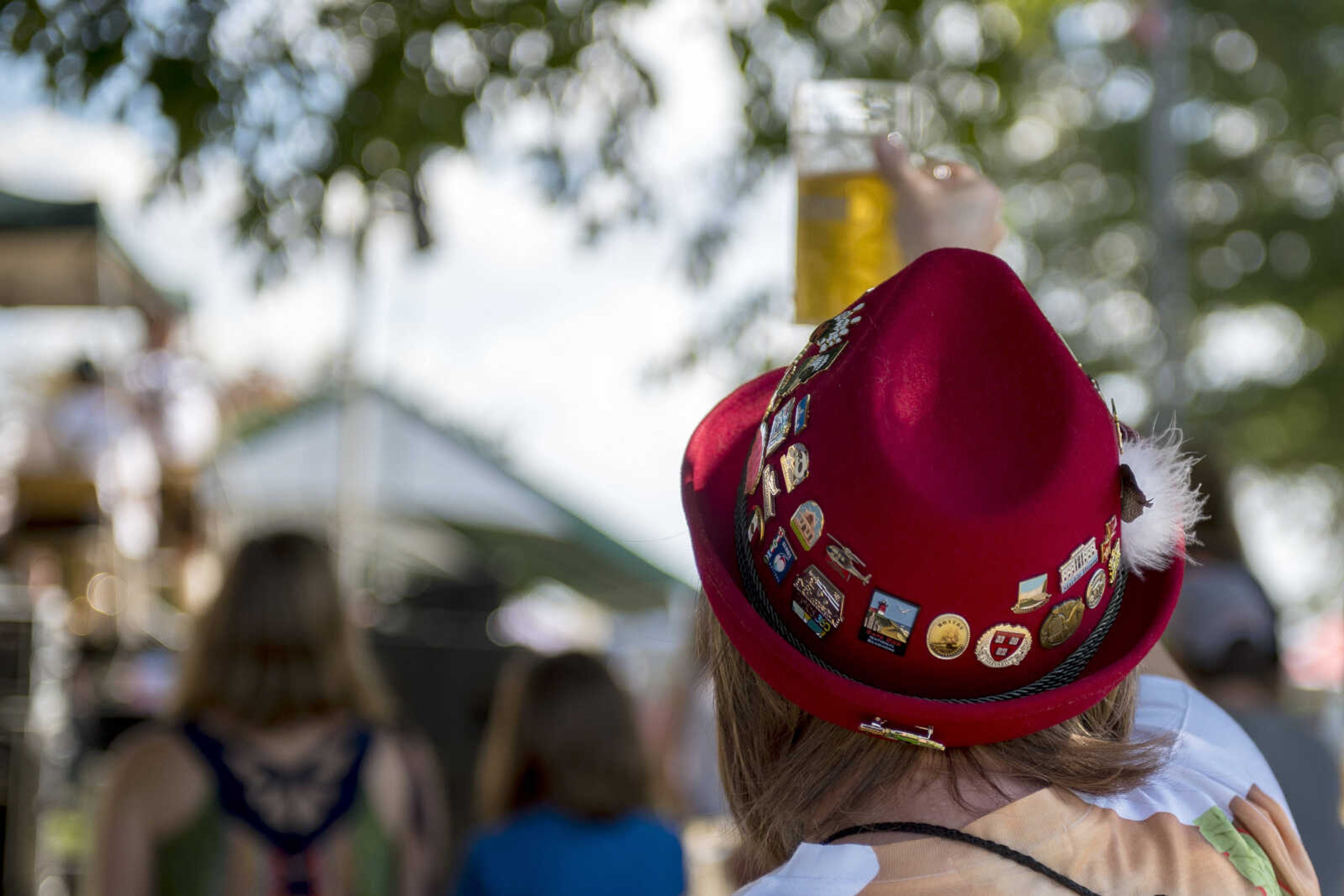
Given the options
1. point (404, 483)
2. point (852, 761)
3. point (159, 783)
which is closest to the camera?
point (852, 761)

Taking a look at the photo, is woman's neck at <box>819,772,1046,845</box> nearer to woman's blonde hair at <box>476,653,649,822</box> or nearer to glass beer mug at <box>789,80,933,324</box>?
glass beer mug at <box>789,80,933,324</box>

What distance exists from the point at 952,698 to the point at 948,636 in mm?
65

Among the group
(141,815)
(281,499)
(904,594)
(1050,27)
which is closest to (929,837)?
(904,594)

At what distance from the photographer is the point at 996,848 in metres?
1.03

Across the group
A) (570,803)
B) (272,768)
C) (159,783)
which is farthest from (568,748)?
(159,783)

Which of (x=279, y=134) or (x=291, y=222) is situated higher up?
(x=279, y=134)

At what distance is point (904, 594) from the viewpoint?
101 cm

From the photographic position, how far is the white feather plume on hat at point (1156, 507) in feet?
3.55

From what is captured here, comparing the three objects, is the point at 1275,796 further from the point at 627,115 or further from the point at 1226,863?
the point at 627,115

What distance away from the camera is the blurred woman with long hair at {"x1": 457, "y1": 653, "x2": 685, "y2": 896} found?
2951mm

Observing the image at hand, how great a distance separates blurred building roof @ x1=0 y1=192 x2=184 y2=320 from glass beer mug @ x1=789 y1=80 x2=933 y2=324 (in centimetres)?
559

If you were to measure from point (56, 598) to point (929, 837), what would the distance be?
5.44 metres

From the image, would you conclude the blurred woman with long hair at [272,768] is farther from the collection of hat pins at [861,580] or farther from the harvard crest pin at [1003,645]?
the harvard crest pin at [1003,645]

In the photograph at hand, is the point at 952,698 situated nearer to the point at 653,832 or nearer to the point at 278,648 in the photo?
the point at 278,648
